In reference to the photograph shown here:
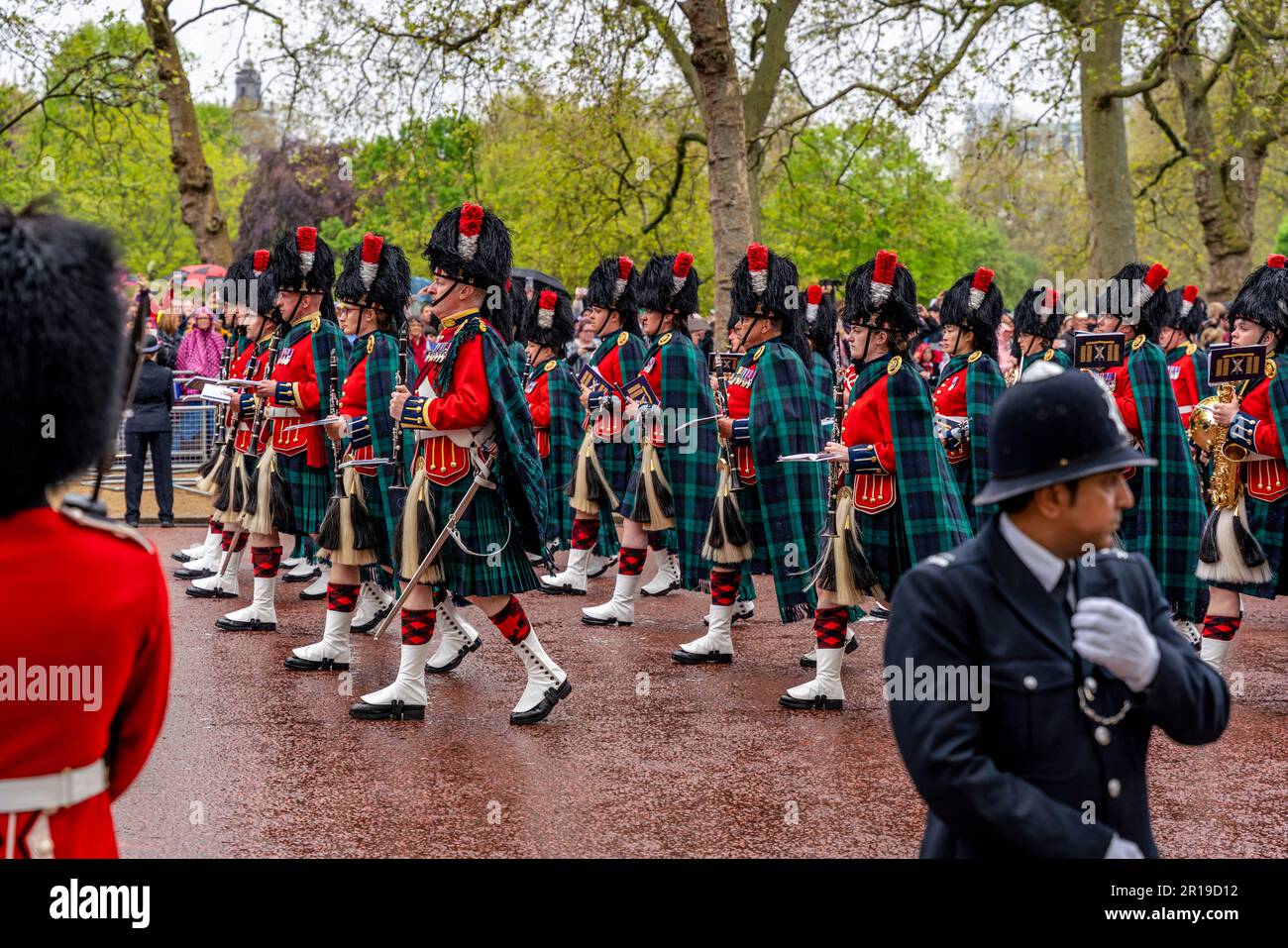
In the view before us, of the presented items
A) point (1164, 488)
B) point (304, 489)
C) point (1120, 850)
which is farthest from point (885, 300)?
point (1120, 850)

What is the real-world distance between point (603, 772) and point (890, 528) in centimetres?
185

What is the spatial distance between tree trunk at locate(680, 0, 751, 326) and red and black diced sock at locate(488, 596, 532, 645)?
24.9 feet

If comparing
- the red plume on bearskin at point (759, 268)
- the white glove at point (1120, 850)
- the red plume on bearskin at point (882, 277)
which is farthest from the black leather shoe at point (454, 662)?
the white glove at point (1120, 850)

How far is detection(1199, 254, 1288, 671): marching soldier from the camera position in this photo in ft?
24.3

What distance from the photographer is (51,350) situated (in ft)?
8.00

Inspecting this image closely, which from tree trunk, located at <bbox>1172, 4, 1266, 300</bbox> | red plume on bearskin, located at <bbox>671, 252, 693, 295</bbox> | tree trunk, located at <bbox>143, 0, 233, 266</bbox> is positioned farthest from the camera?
tree trunk, located at <bbox>1172, 4, 1266, 300</bbox>

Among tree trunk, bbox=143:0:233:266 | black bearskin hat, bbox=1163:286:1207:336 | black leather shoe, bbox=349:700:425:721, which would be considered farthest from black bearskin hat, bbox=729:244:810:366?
tree trunk, bbox=143:0:233:266

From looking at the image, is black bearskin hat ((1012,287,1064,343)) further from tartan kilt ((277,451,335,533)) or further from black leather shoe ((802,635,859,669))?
tartan kilt ((277,451,335,533))

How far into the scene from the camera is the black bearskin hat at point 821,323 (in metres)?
9.41

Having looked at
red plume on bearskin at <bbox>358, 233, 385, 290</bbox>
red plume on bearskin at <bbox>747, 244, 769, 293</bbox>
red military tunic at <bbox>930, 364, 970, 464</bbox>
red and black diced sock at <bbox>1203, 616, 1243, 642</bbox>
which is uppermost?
red plume on bearskin at <bbox>358, 233, 385, 290</bbox>

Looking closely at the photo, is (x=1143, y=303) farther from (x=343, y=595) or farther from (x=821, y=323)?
(x=343, y=595)

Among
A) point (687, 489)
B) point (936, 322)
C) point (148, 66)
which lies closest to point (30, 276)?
point (687, 489)

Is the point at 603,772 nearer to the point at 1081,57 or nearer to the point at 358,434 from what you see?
the point at 358,434

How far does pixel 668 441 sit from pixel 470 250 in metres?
3.05
